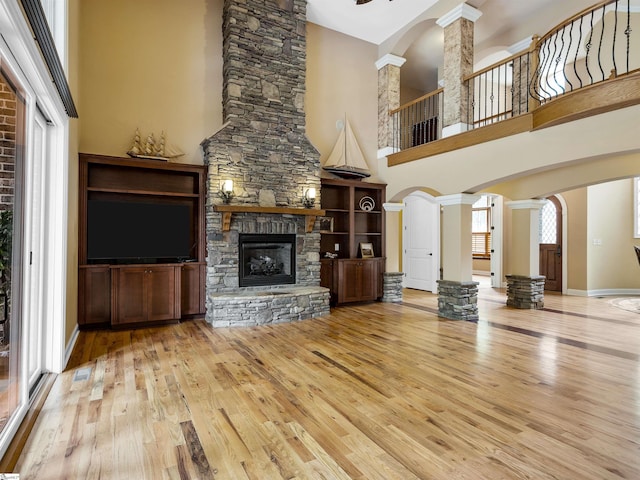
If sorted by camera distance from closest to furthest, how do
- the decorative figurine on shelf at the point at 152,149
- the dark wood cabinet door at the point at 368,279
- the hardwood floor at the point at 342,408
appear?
the hardwood floor at the point at 342,408 → the decorative figurine on shelf at the point at 152,149 → the dark wood cabinet door at the point at 368,279

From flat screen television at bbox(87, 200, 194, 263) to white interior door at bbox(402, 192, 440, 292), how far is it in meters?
5.31

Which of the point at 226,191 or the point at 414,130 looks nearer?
the point at 226,191

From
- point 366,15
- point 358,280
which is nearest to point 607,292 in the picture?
point 358,280

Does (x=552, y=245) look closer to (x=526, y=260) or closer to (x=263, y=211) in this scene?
(x=526, y=260)

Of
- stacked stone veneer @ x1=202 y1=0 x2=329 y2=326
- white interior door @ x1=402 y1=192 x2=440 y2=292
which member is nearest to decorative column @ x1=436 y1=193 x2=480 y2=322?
stacked stone veneer @ x1=202 y1=0 x2=329 y2=326

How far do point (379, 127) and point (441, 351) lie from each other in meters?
4.83

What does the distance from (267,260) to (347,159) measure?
7.94 feet

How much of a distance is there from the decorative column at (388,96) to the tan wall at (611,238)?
4.82 meters

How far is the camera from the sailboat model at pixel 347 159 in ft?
21.7

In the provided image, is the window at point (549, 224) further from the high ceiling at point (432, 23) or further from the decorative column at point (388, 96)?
Answer: the decorative column at point (388, 96)

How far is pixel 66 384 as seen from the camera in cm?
300

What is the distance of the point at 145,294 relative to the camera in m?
4.94

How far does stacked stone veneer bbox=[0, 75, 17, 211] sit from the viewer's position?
2213mm

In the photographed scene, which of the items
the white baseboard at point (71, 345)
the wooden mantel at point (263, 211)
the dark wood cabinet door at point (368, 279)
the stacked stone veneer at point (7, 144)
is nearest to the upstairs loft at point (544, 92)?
the dark wood cabinet door at point (368, 279)
